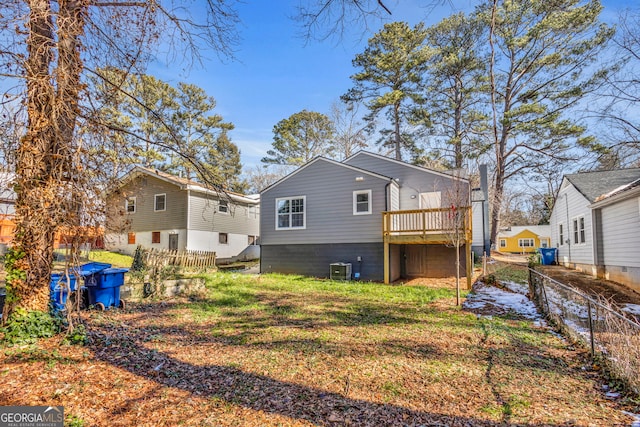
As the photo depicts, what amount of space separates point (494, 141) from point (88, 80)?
24.7 metres

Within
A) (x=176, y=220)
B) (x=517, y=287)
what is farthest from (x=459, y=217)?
(x=176, y=220)

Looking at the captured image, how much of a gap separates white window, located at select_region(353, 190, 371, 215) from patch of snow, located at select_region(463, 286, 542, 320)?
4.84 metres

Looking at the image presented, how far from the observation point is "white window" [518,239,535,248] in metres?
37.0

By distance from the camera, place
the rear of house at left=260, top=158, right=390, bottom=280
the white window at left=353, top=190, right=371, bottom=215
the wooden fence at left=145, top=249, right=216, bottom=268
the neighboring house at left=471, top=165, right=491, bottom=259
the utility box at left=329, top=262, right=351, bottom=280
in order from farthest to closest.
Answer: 1. the neighboring house at left=471, top=165, right=491, bottom=259
2. the white window at left=353, top=190, right=371, bottom=215
3. the rear of house at left=260, top=158, right=390, bottom=280
4. the utility box at left=329, top=262, right=351, bottom=280
5. the wooden fence at left=145, top=249, right=216, bottom=268

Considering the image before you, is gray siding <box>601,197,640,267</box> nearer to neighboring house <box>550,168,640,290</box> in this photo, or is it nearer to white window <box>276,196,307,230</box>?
neighboring house <box>550,168,640,290</box>

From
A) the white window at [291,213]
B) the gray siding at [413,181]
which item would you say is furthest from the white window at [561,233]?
the white window at [291,213]

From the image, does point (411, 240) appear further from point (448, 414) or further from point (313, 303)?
point (448, 414)

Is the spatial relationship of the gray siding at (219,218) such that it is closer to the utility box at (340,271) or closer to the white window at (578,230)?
the utility box at (340,271)

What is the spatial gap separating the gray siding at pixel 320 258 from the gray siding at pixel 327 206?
256mm

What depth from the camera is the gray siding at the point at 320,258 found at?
12.6 meters

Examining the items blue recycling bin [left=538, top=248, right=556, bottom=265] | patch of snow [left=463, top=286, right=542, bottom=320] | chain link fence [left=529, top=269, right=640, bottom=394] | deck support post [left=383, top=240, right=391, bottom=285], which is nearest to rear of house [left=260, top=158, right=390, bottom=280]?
deck support post [left=383, top=240, right=391, bottom=285]

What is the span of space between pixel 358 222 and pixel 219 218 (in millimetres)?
10657

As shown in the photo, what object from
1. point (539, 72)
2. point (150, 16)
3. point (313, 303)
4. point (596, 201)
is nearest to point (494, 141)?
point (539, 72)

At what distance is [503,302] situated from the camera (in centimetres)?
848
